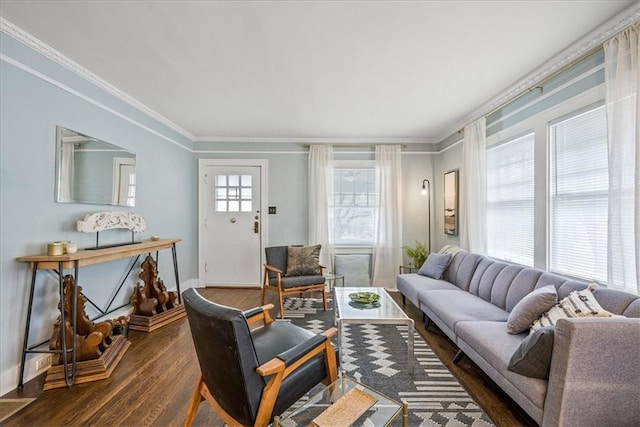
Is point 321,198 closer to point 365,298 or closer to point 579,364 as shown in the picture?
point 365,298

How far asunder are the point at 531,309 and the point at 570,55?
2.05 m

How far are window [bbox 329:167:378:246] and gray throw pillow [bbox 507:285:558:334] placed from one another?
3.03m

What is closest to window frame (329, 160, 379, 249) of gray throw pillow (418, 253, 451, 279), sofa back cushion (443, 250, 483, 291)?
gray throw pillow (418, 253, 451, 279)


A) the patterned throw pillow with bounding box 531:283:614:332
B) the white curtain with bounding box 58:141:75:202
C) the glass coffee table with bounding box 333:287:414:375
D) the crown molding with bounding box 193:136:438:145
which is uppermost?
the crown molding with bounding box 193:136:438:145

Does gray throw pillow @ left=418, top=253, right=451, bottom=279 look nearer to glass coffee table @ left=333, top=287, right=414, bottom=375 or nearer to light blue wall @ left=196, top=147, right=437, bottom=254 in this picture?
glass coffee table @ left=333, top=287, right=414, bottom=375

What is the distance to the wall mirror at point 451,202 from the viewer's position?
433 cm

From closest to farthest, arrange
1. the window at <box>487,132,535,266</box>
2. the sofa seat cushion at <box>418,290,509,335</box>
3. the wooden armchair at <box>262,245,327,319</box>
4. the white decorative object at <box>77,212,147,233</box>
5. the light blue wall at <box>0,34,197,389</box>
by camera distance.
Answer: the light blue wall at <box>0,34,197,389</box> < the sofa seat cushion at <box>418,290,509,335</box> < the white decorative object at <box>77,212,147,233</box> < the window at <box>487,132,535,266</box> < the wooden armchair at <box>262,245,327,319</box>

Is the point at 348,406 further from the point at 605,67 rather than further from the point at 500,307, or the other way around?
the point at 605,67

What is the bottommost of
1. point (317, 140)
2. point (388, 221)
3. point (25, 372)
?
point (25, 372)

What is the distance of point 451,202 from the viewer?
4.47 meters

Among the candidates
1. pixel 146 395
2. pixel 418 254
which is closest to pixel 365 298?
pixel 146 395

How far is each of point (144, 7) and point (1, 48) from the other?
1.11m

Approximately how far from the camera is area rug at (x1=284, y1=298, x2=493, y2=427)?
1.84m

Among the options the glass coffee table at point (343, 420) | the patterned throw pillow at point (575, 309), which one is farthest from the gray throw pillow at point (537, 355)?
the glass coffee table at point (343, 420)
